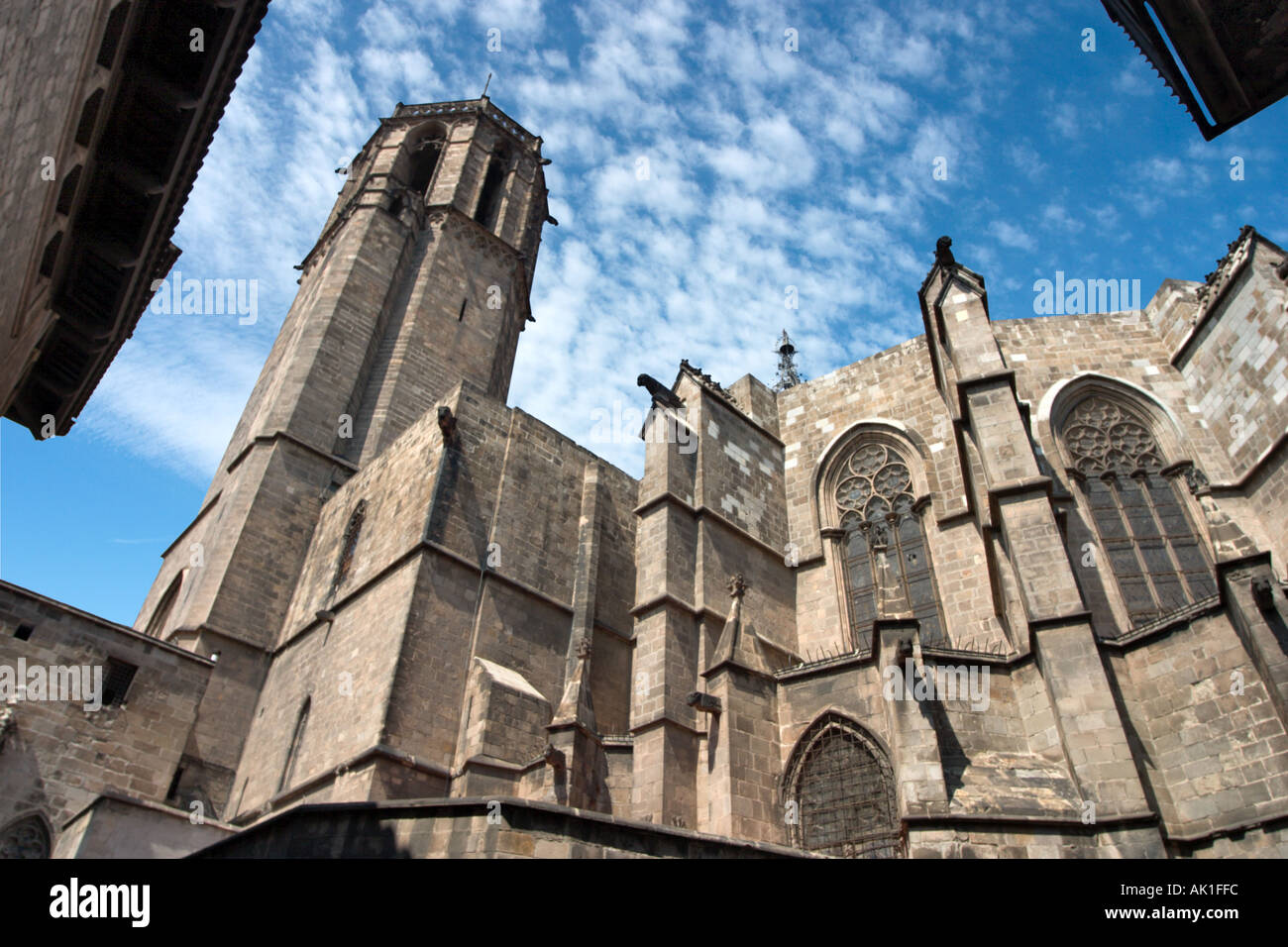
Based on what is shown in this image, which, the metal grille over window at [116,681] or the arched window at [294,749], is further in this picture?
the arched window at [294,749]

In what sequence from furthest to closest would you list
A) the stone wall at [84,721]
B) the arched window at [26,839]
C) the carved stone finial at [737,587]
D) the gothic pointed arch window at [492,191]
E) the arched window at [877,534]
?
the gothic pointed arch window at [492,191], the arched window at [877,534], the carved stone finial at [737,587], the stone wall at [84,721], the arched window at [26,839]

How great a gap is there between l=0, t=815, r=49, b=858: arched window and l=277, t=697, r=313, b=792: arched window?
9.61 ft

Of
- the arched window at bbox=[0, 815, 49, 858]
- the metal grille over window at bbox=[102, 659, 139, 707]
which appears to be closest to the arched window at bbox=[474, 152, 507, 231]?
the metal grille over window at bbox=[102, 659, 139, 707]

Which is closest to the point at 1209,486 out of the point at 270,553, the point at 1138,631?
the point at 1138,631

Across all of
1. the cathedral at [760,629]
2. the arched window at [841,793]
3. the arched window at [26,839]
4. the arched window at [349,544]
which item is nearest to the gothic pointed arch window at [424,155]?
the cathedral at [760,629]

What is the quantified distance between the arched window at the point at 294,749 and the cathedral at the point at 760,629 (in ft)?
0.22

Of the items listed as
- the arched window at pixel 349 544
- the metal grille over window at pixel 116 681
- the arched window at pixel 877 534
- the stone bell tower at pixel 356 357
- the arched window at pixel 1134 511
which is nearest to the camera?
the arched window at pixel 1134 511

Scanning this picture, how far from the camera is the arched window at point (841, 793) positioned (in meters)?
8.59

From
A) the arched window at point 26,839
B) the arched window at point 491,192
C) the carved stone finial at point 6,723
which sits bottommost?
the arched window at point 26,839

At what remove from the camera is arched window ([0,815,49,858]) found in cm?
987

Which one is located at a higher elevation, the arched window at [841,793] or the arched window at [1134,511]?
the arched window at [1134,511]

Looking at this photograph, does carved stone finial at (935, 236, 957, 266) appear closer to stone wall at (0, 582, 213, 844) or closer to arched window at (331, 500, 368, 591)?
arched window at (331, 500, 368, 591)

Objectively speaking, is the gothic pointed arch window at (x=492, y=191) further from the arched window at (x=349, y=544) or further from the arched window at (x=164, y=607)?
the arched window at (x=164, y=607)

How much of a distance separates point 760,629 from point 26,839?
1003cm
